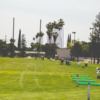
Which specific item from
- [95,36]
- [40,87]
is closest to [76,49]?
[95,36]

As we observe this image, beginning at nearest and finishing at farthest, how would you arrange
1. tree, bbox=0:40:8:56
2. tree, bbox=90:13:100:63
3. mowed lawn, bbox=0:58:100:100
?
mowed lawn, bbox=0:58:100:100 → tree, bbox=90:13:100:63 → tree, bbox=0:40:8:56

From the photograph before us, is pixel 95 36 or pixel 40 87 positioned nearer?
pixel 40 87

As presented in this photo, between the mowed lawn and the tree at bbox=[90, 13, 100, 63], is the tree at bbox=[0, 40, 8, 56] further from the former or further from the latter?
the mowed lawn

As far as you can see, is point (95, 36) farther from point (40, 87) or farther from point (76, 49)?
point (40, 87)

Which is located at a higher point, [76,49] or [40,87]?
[76,49]

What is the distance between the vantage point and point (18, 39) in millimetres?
144125

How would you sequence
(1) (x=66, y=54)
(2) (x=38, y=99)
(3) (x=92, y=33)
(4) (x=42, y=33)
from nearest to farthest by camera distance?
(2) (x=38, y=99), (3) (x=92, y=33), (4) (x=42, y=33), (1) (x=66, y=54)

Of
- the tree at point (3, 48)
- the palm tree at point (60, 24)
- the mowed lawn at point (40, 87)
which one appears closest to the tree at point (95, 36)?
the palm tree at point (60, 24)

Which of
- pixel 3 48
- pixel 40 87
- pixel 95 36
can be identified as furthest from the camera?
pixel 3 48

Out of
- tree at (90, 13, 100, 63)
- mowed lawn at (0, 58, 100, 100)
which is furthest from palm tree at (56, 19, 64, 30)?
mowed lawn at (0, 58, 100, 100)

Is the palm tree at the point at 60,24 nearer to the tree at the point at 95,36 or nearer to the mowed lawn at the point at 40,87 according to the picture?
the tree at the point at 95,36

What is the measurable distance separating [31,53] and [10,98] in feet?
451

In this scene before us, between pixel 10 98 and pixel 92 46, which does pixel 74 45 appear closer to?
pixel 92 46

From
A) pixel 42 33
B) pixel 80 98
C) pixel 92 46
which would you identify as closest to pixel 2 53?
pixel 42 33
